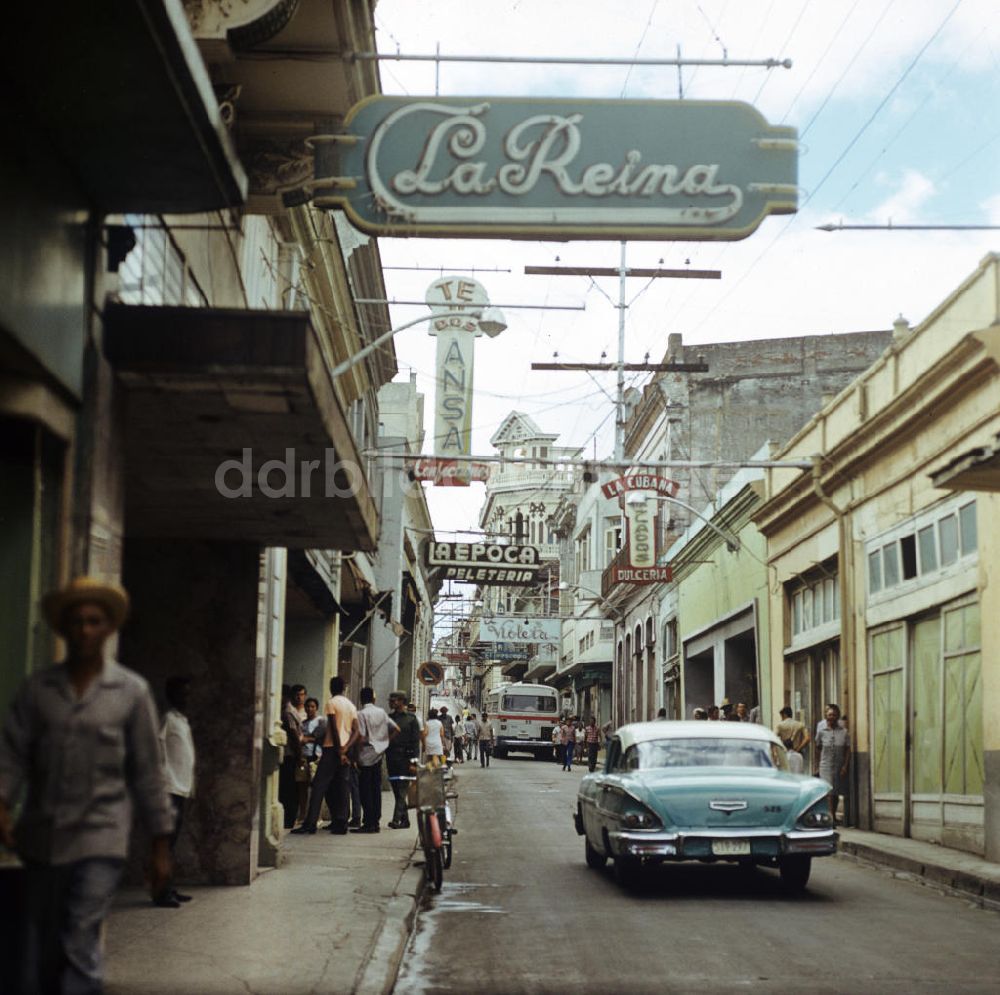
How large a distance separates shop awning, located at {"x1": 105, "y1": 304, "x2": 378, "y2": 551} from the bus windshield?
46.6 m

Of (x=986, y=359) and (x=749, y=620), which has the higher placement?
(x=986, y=359)

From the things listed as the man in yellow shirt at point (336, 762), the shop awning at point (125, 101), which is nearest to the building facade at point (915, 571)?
the man in yellow shirt at point (336, 762)

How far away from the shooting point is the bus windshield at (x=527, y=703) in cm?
5841

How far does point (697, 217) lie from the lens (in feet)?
34.4

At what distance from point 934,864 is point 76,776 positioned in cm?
1218

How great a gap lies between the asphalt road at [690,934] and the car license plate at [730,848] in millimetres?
388

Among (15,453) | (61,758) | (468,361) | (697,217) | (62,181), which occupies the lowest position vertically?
(61,758)

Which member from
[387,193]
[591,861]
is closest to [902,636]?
[591,861]

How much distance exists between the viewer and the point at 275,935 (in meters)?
9.91

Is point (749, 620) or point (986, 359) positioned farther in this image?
point (749, 620)

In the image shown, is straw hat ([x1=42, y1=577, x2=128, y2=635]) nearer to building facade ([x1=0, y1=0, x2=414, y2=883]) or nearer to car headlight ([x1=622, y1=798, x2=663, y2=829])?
building facade ([x1=0, y1=0, x2=414, y2=883])

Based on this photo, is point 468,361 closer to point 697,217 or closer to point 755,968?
point 697,217

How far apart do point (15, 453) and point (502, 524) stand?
358ft

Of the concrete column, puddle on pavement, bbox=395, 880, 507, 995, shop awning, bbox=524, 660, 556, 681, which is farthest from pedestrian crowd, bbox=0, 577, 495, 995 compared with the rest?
shop awning, bbox=524, 660, 556, 681
